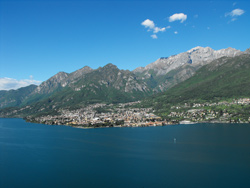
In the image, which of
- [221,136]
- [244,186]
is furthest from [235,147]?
[244,186]

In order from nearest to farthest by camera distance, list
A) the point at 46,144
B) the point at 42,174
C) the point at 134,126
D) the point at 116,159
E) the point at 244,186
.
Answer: the point at 244,186
the point at 42,174
the point at 116,159
the point at 46,144
the point at 134,126

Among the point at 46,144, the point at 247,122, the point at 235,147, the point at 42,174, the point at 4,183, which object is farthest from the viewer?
the point at 247,122

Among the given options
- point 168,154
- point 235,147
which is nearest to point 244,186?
point 168,154

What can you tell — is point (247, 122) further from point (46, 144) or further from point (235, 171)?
point (46, 144)

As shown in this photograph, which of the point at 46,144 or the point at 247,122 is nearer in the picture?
the point at 46,144

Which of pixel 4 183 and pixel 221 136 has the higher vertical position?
pixel 221 136

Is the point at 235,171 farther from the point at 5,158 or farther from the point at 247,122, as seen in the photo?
the point at 247,122
